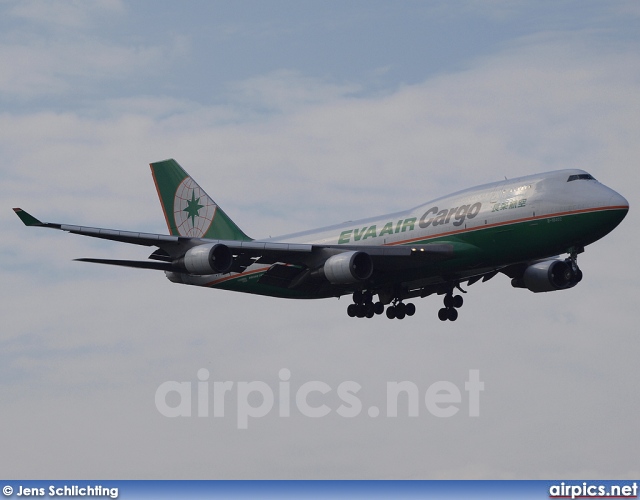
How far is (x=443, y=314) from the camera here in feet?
192

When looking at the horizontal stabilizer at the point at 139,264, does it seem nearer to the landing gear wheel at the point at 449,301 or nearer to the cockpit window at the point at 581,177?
the landing gear wheel at the point at 449,301

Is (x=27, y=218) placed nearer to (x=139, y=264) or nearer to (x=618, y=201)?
(x=139, y=264)

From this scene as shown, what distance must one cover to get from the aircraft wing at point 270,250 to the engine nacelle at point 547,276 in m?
6.82

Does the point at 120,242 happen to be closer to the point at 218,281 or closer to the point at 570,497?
the point at 218,281

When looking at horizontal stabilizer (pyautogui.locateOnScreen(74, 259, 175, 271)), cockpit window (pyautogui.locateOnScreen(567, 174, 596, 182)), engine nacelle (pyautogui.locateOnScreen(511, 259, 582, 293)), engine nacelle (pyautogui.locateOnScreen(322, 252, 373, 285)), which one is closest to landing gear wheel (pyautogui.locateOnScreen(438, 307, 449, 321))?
engine nacelle (pyautogui.locateOnScreen(511, 259, 582, 293))

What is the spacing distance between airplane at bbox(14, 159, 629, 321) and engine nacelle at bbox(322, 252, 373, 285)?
0.05 metres

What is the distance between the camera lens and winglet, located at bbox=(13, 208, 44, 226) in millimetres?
47969

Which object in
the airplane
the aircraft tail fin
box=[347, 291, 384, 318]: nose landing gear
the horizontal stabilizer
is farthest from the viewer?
the aircraft tail fin

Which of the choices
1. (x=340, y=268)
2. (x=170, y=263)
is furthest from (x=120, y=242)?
(x=340, y=268)

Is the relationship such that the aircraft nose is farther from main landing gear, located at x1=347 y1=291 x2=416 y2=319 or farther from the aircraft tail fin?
the aircraft tail fin

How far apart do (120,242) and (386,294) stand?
1321cm

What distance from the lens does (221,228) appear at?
64.2m

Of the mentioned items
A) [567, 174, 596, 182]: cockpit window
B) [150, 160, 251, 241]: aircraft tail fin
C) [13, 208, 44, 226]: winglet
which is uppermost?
[150, 160, 251, 241]: aircraft tail fin

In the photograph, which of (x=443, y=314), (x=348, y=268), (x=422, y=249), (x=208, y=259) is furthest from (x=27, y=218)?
(x=443, y=314)
